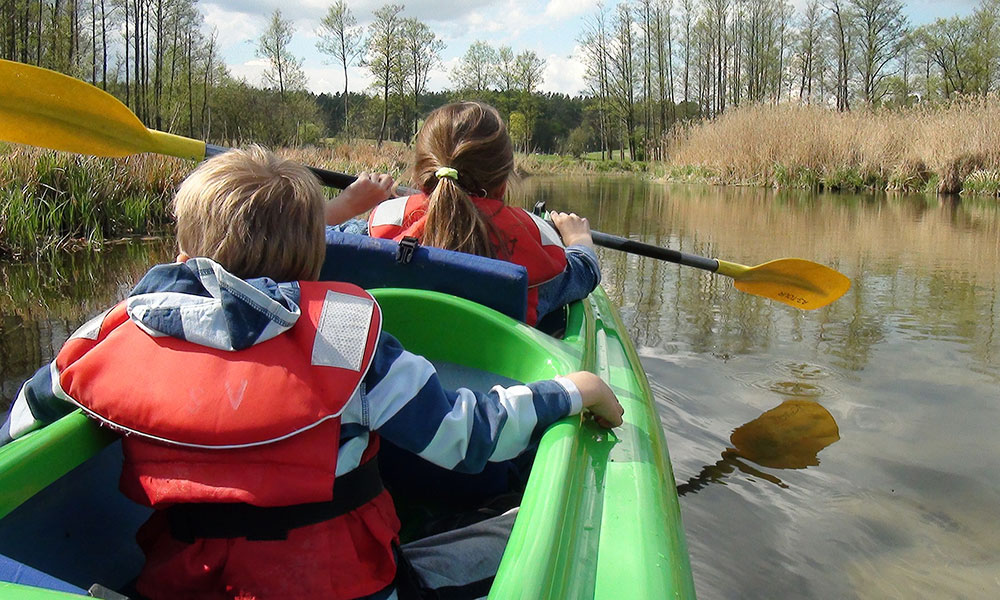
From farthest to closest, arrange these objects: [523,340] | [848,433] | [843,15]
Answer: [843,15]
[848,433]
[523,340]

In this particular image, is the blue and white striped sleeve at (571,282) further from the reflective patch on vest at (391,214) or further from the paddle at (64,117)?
the paddle at (64,117)

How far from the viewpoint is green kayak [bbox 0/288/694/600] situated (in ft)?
3.16

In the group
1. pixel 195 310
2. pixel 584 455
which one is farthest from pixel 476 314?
pixel 195 310

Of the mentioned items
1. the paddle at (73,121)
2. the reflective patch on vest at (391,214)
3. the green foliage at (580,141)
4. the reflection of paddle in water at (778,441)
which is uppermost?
the green foliage at (580,141)

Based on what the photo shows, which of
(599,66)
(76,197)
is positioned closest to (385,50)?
(599,66)

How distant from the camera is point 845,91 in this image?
3172cm

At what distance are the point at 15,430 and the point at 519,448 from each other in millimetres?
751

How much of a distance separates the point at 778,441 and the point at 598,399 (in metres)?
1.60

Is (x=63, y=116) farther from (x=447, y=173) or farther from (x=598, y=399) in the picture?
(x=598, y=399)

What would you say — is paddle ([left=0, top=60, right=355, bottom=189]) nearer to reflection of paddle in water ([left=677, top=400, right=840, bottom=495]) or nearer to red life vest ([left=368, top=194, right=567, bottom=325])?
red life vest ([left=368, top=194, right=567, bottom=325])

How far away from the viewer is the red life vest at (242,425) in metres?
0.92

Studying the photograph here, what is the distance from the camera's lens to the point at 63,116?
2.40 m

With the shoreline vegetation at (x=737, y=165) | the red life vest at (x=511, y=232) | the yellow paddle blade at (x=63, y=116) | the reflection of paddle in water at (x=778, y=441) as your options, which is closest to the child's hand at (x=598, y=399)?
the red life vest at (x=511, y=232)

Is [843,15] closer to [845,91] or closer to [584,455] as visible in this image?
[845,91]
